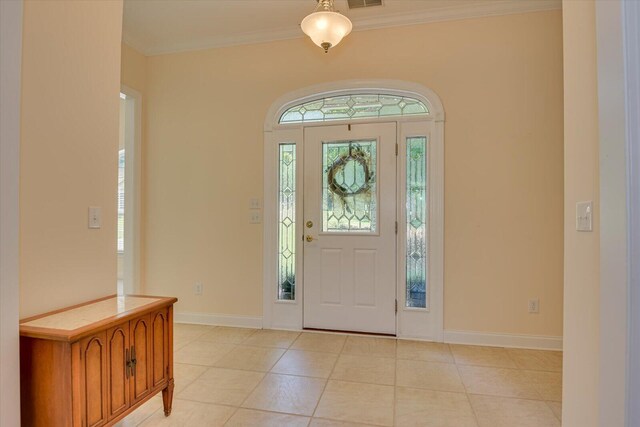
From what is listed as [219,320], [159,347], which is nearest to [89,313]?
[159,347]

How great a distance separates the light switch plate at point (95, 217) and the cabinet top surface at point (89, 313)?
16.6 inches

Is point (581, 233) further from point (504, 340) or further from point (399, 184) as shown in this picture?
point (504, 340)

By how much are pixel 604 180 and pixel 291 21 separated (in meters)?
2.97

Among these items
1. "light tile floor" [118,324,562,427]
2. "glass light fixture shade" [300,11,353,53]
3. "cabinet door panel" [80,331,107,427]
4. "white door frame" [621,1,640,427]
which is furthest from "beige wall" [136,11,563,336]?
"white door frame" [621,1,640,427]

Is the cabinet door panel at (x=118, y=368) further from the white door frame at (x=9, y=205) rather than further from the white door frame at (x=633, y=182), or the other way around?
the white door frame at (x=633, y=182)

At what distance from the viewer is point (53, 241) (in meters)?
1.60

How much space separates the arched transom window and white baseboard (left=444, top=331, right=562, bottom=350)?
2098mm

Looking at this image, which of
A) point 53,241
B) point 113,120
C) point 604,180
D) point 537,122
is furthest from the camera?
point 537,122

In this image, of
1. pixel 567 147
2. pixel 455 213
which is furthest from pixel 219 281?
pixel 567 147

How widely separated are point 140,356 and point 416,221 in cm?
243

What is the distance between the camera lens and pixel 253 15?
306cm

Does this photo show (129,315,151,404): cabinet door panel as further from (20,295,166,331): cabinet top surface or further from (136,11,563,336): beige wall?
(136,11,563,336): beige wall

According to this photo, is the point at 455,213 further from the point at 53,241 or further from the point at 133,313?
the point at 53,241

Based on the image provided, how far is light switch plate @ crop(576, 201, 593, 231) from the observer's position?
1.26m
